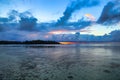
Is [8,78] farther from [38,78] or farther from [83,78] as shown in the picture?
[83,78]

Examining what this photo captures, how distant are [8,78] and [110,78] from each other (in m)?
12.6

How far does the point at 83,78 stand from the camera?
20.4m

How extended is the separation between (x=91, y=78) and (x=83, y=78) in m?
1.00

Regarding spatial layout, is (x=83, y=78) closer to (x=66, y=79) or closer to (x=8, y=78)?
(x=66, y=79)

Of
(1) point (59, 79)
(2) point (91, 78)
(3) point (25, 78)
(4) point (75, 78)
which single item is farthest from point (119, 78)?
(3) point (25, 78)

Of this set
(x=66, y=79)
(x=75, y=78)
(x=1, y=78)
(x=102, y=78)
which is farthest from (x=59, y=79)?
(x=1, y=78)

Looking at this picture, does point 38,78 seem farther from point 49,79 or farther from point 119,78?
point 119,78

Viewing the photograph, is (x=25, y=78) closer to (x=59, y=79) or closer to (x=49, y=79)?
(x=49, y=79)

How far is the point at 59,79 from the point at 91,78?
4.06 m

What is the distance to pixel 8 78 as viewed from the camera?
19859 mm

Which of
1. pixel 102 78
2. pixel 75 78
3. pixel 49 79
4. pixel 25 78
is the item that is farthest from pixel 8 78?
pixel 102 78

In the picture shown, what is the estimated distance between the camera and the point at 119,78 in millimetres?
19891

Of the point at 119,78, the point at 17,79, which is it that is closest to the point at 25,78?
the point at 17,79

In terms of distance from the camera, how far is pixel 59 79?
1983 centimetres
